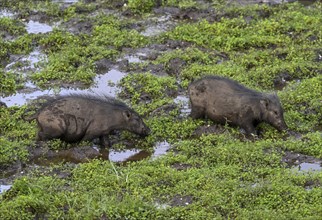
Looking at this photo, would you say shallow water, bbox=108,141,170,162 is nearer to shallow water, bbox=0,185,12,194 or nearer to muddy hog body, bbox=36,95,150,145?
muddy hog body, bbox=36,95,150,145

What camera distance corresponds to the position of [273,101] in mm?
13164

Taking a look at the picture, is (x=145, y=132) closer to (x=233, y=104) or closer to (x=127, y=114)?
(x=127, y=114)

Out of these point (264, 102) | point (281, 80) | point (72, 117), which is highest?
point (72, 117)

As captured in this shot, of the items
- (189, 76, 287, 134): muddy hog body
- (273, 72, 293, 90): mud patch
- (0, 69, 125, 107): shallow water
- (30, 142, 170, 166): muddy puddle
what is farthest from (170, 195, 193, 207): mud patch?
(273, 72, 293, 90): mud patch

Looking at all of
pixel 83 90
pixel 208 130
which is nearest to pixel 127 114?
pixel 208 130

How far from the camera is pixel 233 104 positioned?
13.3 m

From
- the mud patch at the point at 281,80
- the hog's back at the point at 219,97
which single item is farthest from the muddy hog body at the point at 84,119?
the mud patch at the point at 281,80

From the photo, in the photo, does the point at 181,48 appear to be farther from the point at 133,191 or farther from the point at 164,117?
the point at 133,191

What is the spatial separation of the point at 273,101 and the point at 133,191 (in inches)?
135

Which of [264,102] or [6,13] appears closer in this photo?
[264,102]

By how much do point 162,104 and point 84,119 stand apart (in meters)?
1.83

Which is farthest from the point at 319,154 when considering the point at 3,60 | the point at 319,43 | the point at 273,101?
the point at 3,60

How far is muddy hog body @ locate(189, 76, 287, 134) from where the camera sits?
13.1 m

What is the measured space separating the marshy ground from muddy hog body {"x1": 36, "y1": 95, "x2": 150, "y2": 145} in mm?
Answer: 190
